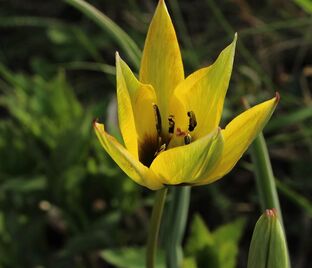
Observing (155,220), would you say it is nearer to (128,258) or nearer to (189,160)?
(189,160)

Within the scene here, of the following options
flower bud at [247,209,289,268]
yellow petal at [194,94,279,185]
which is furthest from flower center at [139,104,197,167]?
flower bud at [247,209,289,268]

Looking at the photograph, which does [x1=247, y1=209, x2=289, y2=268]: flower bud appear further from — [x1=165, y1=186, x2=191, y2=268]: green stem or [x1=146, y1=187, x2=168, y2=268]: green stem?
[x1=165, y1=186, x2=191, y2=268]: green stem

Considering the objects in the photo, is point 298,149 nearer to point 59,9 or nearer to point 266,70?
point 266,70

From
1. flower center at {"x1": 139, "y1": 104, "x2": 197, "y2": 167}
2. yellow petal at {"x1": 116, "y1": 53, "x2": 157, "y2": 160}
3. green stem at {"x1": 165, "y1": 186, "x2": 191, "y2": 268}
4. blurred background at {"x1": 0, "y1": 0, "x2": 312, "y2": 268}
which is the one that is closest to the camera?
yellow petal at {"x1": 116, "y1": 53, "x2": 157, "y2": 160}

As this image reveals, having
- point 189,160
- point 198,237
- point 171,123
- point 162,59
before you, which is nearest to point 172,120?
point 171,123

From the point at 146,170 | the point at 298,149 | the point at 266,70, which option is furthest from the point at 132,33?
the point at 146,170
